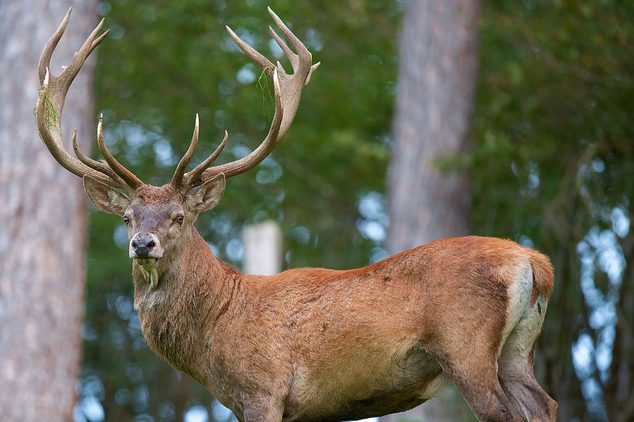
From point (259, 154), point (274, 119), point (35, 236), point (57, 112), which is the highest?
point (57, 112)

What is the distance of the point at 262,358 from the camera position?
596 centimetres

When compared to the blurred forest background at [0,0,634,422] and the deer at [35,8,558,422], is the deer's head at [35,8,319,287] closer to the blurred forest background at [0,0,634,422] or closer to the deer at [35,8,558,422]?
the deer at [35,8,558,422]

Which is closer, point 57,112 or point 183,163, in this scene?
point 183,163

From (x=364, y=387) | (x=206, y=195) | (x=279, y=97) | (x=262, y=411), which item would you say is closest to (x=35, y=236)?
(x=206, y=195)

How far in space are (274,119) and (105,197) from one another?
1425mm

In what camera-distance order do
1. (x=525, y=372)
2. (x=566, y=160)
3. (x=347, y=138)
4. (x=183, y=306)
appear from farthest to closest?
(x=347, y=138) < (x=566, y=160) < (x=183, y=306) < (x=525, y=372)

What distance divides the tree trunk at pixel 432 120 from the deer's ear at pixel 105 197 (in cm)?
→ 579

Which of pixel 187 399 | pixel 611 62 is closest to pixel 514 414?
pixel 611 62

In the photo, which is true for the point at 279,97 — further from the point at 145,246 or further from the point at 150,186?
the point at 145,246

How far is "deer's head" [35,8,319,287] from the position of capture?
6117mm

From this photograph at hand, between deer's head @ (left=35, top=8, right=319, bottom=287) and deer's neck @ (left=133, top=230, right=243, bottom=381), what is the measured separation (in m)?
0.11

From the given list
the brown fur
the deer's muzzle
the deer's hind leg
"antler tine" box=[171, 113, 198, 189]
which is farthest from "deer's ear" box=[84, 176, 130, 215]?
the deer's hind leg

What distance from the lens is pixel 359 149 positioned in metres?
13.8

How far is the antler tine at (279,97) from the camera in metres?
6.62
